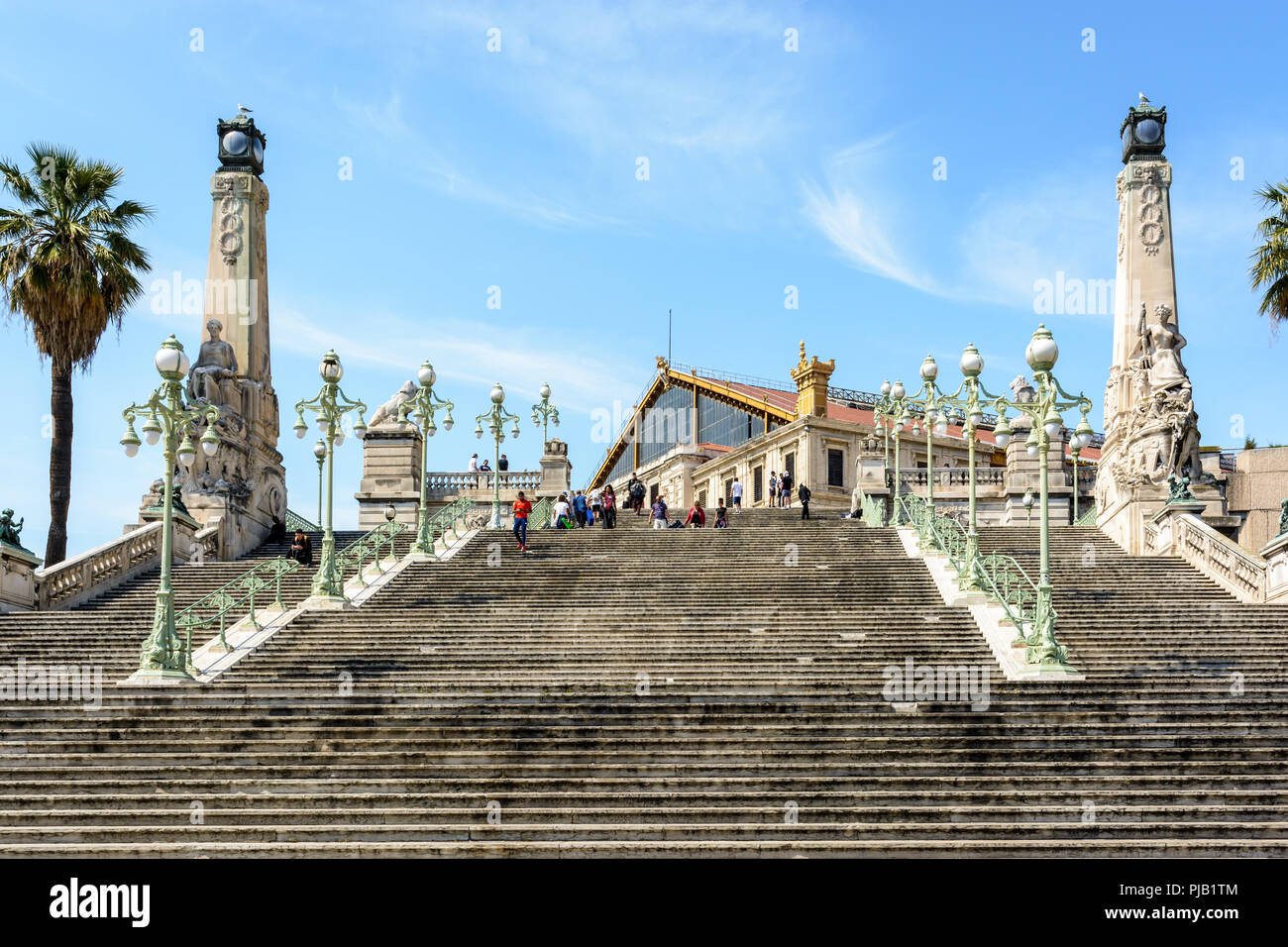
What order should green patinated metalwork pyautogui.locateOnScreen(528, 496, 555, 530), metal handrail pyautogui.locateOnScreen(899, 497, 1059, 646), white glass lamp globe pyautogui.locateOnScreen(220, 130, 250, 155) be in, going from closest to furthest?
1. metal handrail pyautogui.locateOnScreen(899, 497, 1059, 646)
2. white glass lamp globe pyautogui.locateOnScreen(220, 130, 250, 155)
3. green patinated metalwork pyautogui.locateOnScreen(528, 496, 555, 530)

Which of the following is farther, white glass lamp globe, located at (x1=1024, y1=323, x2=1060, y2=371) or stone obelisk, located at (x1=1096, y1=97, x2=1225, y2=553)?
stone obelisk, located at (x1=1096, y1=97, x2=1225, y2=553)

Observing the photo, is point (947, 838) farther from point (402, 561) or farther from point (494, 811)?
point (402, 561)

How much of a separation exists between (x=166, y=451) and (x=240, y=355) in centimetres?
1425

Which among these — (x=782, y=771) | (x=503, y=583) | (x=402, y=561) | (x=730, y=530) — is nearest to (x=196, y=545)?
(x=402, y=561)

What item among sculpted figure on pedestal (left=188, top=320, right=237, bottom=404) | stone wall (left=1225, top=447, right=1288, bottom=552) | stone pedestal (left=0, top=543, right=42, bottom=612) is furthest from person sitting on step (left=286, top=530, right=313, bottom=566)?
stone wall (left=1225, top=447, right=1288, bottom=552)

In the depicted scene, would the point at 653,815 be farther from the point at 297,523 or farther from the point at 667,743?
the point at 297,523

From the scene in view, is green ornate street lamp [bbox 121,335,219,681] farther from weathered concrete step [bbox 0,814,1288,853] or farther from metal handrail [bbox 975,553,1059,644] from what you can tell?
metal handrail [bbox 975,553,1059,644]

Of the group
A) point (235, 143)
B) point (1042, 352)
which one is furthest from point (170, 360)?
point (235, 143)

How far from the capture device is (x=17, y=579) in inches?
845

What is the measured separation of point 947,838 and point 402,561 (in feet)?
50.0

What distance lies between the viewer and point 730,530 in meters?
28.2

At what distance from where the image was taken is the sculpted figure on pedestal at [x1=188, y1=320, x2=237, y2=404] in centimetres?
2981

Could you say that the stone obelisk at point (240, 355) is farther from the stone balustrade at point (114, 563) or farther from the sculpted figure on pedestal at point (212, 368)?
the stone balustrade at point (114, 563)

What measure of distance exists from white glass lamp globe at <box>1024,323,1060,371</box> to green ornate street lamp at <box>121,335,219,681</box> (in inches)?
465
